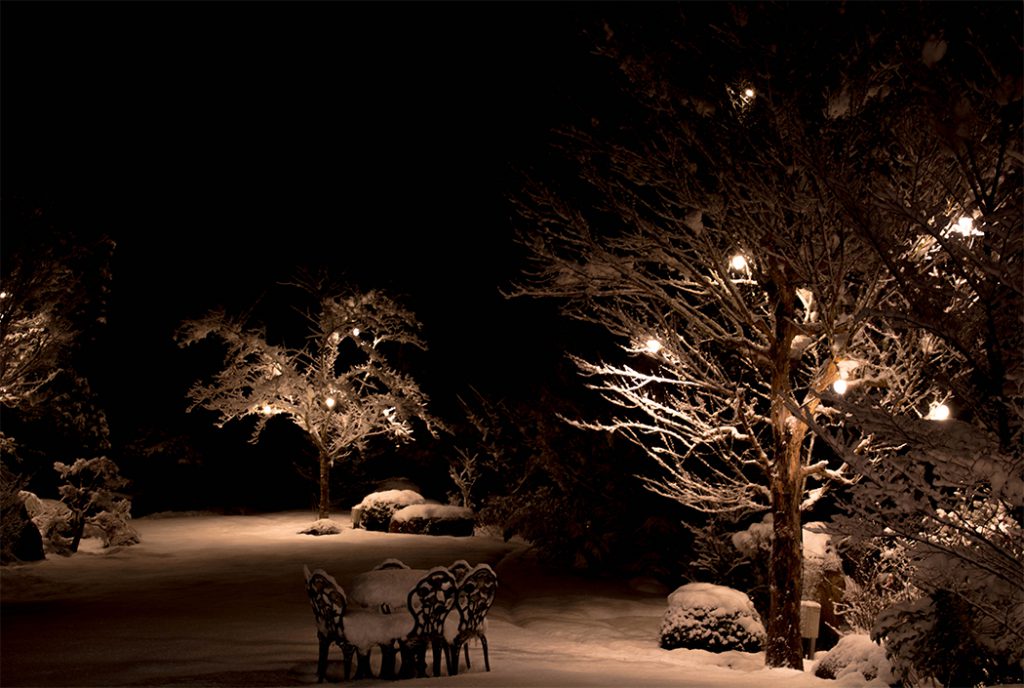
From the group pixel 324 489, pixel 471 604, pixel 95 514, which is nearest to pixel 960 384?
pixel 471 604

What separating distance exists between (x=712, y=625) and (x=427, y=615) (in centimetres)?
418

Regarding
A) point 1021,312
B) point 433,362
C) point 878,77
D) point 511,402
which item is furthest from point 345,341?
point 1021,312

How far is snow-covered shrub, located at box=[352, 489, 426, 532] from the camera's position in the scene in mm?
20688

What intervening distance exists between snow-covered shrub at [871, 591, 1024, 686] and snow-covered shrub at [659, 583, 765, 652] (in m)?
3.02

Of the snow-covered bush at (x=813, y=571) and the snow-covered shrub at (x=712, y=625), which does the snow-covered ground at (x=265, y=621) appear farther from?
the snow-covered bush at (x=813, y=571)

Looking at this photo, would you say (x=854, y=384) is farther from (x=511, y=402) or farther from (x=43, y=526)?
(x=43, y=526)

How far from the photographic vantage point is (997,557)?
141 inches

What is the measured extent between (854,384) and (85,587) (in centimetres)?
1121

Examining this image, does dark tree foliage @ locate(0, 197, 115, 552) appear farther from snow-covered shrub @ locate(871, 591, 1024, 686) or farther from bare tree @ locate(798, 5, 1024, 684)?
bare tree @ locate(798, 5, 1024, 684)

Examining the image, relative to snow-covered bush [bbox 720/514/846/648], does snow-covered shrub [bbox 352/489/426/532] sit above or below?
above

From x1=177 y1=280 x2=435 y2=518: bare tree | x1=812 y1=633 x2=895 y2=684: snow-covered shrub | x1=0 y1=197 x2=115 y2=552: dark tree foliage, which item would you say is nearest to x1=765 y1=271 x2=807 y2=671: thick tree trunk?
x1=812 y1=633 x2=895 y2=684: snow-covered shrub

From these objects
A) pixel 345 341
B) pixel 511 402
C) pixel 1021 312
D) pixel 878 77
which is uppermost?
pixel 345 341

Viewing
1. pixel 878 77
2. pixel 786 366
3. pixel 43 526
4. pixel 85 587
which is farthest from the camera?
pixel 43 526

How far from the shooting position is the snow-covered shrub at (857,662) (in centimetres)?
686
